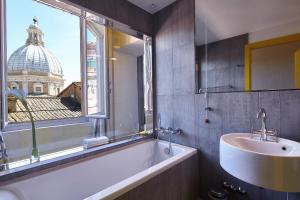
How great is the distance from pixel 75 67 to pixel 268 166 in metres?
2.27

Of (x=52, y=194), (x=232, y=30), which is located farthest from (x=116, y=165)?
(x=232, y=30)

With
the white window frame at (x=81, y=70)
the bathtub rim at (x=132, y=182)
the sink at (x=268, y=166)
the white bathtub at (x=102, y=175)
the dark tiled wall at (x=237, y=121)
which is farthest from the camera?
the white window frame at (x=81, y=70)

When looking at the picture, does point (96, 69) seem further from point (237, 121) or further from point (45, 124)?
point (237, 121)

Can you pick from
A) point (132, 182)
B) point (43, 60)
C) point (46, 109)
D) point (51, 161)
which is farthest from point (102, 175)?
point (43, 60)

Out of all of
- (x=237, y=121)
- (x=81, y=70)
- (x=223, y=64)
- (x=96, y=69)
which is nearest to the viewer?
(x=237, y=121)

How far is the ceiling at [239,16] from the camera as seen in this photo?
137cm

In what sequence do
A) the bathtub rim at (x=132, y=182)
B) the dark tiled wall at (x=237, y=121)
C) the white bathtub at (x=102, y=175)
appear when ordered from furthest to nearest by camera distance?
the dark tiled wall at (x=237, y=121) < the white bathtub at (x=102, y=175) < the bathtub rim at (x=132, y=182)

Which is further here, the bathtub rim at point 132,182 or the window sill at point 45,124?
the window sill at point 45,124

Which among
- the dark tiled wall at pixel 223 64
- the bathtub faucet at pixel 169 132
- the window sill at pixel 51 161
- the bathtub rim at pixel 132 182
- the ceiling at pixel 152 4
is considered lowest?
the bathtub rim at pixel 132 182

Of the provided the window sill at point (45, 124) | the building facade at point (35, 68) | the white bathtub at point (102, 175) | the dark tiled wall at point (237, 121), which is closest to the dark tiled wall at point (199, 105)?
the dark tiled wall at point (237, 121)

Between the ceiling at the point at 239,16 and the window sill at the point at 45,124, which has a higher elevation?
the ceiling at the point at 239,16

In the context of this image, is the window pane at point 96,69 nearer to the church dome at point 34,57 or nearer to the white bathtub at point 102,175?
the church dome at point 34,57

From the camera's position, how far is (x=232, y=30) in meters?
1.67

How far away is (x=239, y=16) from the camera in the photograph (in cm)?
162
